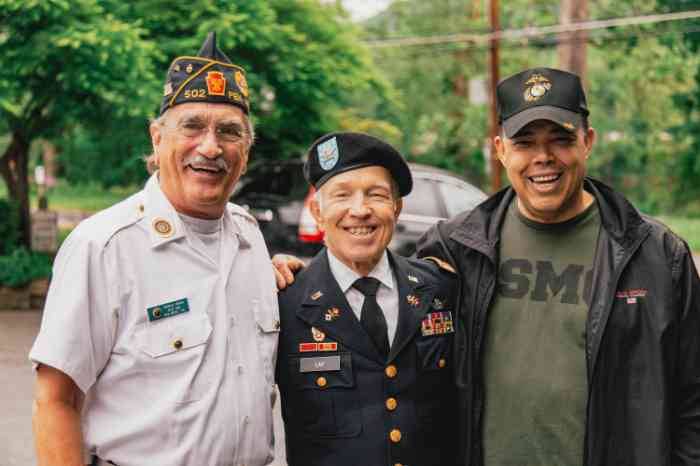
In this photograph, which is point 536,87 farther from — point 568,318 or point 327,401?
point 327,401

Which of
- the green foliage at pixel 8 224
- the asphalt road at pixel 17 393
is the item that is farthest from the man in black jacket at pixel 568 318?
the green foliage at pixel 8 224

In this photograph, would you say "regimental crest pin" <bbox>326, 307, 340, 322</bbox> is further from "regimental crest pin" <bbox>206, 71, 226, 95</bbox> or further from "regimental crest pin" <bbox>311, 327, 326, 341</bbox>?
"regimental crest pin" <bbox>206, 71, 226, 95</bbox>

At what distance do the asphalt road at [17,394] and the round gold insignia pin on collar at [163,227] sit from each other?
3.02m

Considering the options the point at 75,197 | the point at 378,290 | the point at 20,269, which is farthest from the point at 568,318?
the point at 75,197

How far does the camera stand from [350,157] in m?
2.60

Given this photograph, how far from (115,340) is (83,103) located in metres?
9.44

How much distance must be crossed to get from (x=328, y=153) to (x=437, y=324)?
68 cm

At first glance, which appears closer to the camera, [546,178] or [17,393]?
[546,178]

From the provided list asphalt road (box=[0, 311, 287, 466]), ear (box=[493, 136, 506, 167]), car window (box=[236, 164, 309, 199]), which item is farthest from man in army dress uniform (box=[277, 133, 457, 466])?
car window (box=[236, 164, 309, 199])

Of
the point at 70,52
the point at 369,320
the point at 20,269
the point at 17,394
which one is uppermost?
the point at 70,52

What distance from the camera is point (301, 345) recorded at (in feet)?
8.43

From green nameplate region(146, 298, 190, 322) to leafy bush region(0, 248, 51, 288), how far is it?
8426 mm

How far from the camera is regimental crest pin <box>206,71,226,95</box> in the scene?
2293 mm

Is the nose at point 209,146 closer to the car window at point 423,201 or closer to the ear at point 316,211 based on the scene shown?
the ear at point 316,211
